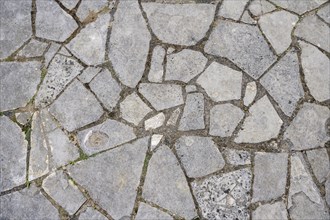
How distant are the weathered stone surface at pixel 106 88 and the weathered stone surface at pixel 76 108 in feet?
0.18

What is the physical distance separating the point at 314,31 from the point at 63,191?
238cm

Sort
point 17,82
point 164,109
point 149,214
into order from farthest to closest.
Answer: point 17,82 < point 164,109 < point 149,214

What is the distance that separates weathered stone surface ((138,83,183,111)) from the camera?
3604 millimetres

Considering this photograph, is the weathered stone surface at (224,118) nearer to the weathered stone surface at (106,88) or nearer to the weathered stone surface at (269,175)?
the weathered stone surface at (269,175)

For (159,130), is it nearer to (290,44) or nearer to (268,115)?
(268,115)

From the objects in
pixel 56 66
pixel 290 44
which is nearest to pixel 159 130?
pixel 56 66

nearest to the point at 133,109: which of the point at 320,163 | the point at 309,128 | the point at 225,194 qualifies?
the point at 225,194

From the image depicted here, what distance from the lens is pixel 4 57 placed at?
12.4ft

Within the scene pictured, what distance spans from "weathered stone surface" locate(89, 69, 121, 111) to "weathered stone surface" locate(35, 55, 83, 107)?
0.58 ft

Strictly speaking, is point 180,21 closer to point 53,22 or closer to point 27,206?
point 53,22

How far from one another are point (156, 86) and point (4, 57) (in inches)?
50.1

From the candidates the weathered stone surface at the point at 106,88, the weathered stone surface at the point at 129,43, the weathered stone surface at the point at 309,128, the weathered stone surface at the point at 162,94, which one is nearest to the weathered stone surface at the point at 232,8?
the weathered stone surface at the point at 129,43

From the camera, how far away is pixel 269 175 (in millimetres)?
3441

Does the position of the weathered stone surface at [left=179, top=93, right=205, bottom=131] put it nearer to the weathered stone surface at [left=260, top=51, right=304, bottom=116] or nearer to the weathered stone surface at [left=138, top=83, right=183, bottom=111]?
the weathered stone surface at [left=138, top=83, right=183, bottom=111]
